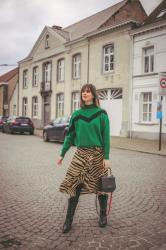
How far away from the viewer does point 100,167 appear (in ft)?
13.9

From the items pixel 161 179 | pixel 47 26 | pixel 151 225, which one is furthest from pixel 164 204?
pixel 47 26

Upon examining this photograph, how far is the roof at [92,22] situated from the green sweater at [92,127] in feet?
79.1

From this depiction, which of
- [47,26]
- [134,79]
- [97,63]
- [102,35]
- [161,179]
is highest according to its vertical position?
[47,26]

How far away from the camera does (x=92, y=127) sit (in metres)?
4.15

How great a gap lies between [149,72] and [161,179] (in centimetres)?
1424

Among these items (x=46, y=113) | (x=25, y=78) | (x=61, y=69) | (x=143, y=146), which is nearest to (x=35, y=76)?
(x=25, y=78)

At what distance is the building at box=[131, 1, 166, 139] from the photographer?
2031 centimetres

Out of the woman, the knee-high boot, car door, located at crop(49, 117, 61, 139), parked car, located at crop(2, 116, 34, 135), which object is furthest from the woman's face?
parked car, located at crop(2, 116, 34, 135)

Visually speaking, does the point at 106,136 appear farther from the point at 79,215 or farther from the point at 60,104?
the point at 60,104

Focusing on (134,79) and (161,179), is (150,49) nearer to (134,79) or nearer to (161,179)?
(134,79)

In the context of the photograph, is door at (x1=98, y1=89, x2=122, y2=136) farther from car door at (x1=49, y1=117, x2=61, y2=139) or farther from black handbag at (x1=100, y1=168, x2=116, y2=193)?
black handbag at (x1=100, y1=168, x2=116, y2=193)

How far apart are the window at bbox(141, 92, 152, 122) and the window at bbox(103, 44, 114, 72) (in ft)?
13.8

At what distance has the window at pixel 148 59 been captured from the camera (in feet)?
69.7

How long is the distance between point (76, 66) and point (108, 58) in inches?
181
